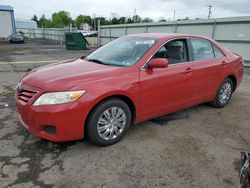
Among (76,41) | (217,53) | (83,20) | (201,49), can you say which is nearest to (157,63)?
(201,49)

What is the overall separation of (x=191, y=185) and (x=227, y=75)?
3.13m

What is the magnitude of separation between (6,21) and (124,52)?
1344 inches

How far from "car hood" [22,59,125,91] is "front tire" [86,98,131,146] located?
0.38 m

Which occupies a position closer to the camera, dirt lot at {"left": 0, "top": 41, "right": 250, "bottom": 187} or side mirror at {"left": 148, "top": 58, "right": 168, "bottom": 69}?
dirt lot at {"left": 0, "top": 41, "right": 250, "bottom": 187}

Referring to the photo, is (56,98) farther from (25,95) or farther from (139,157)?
(139,157)

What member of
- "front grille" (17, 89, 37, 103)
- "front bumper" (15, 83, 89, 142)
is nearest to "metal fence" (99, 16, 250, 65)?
"front bumper" (15, 83, 89, 142)

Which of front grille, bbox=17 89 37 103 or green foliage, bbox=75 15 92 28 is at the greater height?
green foliage, bbox=75 15 92 28

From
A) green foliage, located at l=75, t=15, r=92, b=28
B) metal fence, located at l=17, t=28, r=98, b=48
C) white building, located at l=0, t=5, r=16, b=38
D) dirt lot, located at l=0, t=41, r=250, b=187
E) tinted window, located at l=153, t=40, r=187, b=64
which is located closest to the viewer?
dirt lot, located at l=0, t=41, r=250, b=187

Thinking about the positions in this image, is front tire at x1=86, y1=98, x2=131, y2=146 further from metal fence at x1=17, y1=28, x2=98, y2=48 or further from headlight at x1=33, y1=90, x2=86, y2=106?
metal fence at x1=17, y1=28, x2=98, y2=48

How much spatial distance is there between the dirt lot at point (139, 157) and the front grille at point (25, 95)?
678mm

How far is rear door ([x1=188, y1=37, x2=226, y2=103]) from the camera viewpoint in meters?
4.41

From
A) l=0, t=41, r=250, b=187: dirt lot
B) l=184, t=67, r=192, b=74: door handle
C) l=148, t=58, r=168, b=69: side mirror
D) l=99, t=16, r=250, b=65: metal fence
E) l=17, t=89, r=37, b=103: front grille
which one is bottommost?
l=0, t=41, r=250, b=187: dirt lot

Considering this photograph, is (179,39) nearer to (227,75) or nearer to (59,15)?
(227,75)

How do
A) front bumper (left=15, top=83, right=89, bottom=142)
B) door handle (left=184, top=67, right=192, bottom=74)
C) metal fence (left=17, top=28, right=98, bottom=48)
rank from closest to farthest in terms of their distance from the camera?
front bumper (left=15, top=83, right=89, bottom=142), door handle (left=184, top=67, right=192, bottom=74), metal fence (left=17, top=28, right=98, bottom=48)
